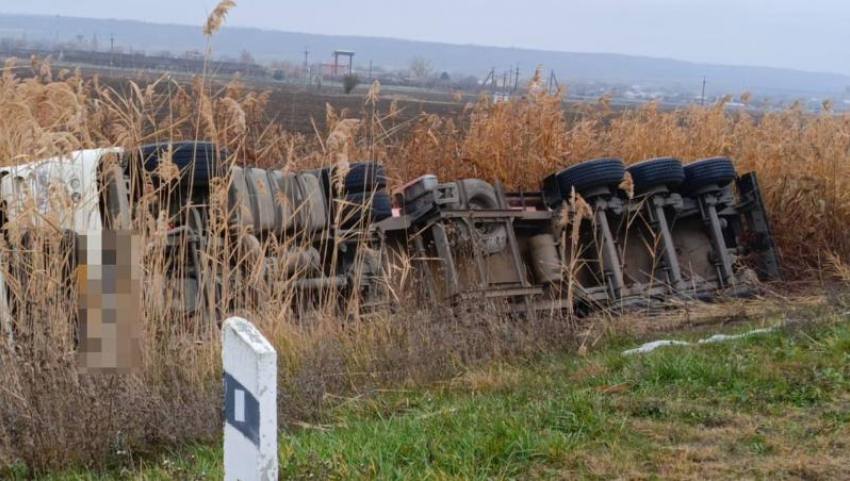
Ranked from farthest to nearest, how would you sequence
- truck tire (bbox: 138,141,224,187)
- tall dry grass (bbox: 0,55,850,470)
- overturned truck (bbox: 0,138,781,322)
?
truck tire (bbox: 138,141,224,187) < overturned truck (bbox: 0,138,781,322) < tall dry grass (bbox: 0,55,850,470)

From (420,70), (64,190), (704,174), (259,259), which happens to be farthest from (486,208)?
(420,70)

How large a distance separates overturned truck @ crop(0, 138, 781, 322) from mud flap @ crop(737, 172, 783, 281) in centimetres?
2

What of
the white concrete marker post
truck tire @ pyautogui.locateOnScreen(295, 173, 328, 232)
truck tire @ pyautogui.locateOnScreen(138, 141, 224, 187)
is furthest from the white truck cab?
the white concrete marker post

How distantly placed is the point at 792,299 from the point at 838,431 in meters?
6.14

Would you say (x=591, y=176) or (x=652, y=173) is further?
(x=652, y=173)

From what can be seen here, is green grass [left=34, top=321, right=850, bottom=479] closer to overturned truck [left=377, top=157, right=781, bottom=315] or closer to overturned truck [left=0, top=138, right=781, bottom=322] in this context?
overturned truck [left=0, top=138, right=781, bottom=322]

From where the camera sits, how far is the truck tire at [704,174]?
11977mm

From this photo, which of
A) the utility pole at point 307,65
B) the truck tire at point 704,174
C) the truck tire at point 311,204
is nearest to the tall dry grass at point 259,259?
the truck tire at point 311,204

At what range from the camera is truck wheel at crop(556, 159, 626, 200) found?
36.1 feet

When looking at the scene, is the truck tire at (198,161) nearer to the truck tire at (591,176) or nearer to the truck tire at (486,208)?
the truck tire at (486,208)

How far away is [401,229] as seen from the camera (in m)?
10.4

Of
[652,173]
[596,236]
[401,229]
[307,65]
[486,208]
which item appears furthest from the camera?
[307,65]

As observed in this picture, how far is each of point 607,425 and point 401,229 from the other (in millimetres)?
4986

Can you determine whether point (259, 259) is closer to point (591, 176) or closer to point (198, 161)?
point (198, 161)
